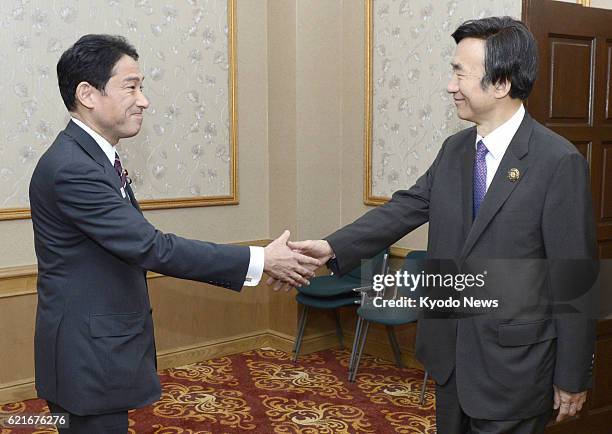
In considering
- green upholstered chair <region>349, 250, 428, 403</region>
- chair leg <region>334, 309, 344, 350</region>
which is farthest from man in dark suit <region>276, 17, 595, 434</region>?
chair leg <region>334, 309, 344, 350</region>

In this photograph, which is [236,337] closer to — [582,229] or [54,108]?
[54,108]

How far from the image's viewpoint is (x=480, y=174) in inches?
89.4

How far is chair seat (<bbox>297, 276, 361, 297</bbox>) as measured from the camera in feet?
15.5

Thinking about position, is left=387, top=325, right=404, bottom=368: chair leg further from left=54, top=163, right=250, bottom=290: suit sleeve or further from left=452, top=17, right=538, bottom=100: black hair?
left=452, top=17, right=538, bottom=100: black hair

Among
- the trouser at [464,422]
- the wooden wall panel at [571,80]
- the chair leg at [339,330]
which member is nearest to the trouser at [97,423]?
the trouser at [464,422]

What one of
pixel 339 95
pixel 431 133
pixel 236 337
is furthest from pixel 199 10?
pixel 236 337

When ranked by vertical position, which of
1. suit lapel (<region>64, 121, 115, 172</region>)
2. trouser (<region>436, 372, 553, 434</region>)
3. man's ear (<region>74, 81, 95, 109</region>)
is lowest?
trouser (<region>436, 372, 553, 434</region>)

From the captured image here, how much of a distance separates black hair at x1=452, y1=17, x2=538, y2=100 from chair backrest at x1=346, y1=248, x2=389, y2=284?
268cm

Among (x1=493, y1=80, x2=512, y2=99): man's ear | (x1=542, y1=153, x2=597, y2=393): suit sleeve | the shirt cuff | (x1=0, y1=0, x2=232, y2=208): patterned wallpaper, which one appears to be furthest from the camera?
(x1=0, y1=0, x2=232, y2=208): patterned wallpaper

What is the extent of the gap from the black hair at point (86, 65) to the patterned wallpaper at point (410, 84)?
2.62 meters

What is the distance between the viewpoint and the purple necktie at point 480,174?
2.25 metres

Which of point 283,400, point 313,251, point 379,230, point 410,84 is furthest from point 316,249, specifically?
point 410,84

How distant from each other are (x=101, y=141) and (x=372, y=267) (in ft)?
→ 9.96

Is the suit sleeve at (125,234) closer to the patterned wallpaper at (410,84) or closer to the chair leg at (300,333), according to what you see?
the patterned wallpaper at (410,84)
